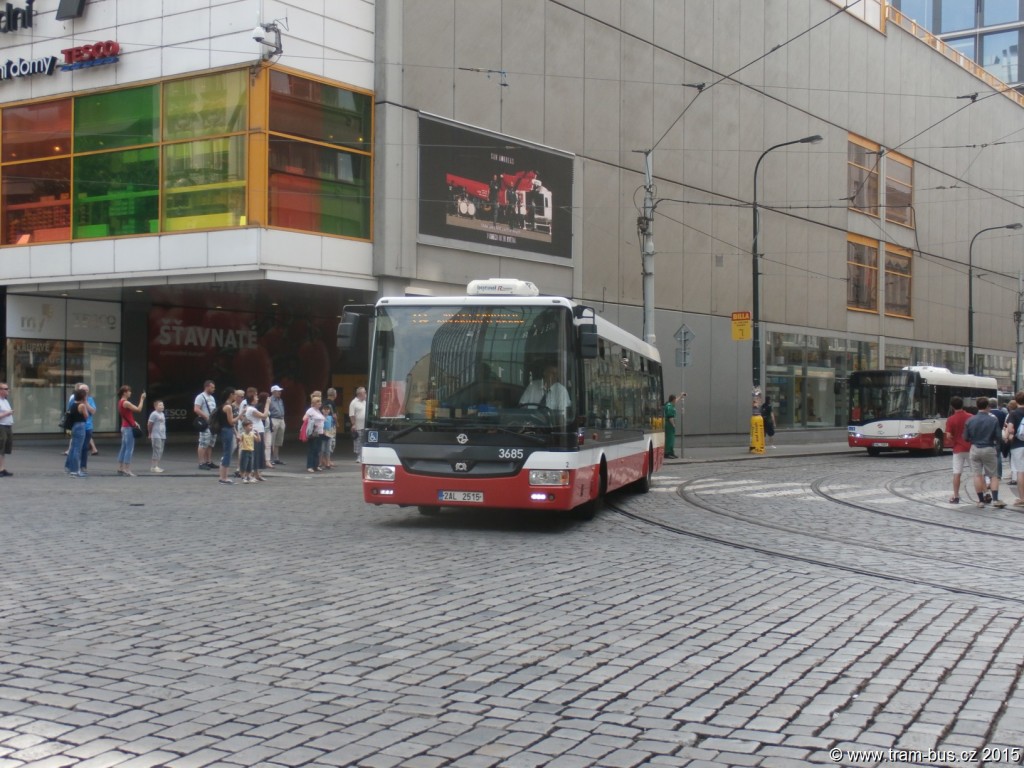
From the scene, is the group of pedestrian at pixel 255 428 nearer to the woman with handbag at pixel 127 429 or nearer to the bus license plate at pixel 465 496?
the woman with handbag at pixel 127 429

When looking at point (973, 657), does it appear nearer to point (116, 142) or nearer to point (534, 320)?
point (534, 320)

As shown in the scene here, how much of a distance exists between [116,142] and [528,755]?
26.4 metres

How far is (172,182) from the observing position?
27.4 metres

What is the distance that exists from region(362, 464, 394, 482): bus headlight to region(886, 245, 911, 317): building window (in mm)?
43446

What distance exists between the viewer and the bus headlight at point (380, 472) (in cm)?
1332

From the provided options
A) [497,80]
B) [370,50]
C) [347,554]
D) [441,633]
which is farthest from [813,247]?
[441,633]

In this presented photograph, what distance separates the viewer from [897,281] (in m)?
53.3

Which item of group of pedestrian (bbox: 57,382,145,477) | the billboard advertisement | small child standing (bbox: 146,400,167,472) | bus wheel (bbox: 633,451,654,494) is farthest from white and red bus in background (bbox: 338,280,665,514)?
the billboard advertisement

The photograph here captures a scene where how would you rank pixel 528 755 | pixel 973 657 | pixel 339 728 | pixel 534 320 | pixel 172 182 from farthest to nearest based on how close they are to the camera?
pixel 172 182 → pixel 534 320 → pixel 973 657 → pixel 339 728 → pixel 528 755

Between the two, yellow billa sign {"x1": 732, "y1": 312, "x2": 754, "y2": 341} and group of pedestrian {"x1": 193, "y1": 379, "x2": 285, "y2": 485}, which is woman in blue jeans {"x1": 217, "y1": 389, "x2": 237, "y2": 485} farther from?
yellow billa sign {"x1": 732, "y1": 312, "x2": 754, "y2": 341}

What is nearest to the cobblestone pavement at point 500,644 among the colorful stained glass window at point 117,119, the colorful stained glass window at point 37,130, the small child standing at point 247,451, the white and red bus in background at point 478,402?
the white and red bus in background at point 478,402

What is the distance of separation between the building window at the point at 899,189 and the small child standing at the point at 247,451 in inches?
1518

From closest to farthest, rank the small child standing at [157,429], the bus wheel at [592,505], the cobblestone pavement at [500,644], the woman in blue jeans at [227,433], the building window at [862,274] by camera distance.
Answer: the cobblestone pavement at [500,644], the bus wheel at [592,505], the woman in blue jeans at [227,433], the small child standing at [157,429], the building window at [862,274]

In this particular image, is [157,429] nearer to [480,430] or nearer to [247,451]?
[247,451]
